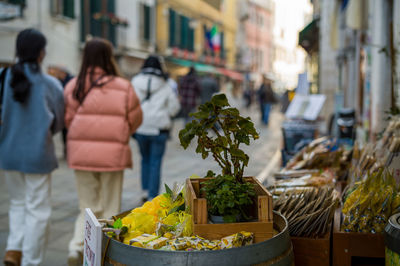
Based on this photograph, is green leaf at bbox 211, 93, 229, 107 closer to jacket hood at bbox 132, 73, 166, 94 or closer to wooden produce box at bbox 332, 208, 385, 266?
wooden produce box at bbox 332, 208, 385, 266

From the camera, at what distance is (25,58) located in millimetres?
3555

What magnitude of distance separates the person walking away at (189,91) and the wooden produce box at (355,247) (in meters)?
10.7

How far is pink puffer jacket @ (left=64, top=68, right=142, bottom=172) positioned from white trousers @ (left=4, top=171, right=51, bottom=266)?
1.10 ft

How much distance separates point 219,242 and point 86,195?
246cm

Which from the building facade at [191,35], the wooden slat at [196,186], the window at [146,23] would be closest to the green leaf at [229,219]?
the wooden slat at [196,186]

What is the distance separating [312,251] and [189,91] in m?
10.8

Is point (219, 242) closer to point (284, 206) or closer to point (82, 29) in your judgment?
point (284, 206)

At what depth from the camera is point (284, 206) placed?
7.56 feet

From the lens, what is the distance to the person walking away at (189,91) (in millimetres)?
12695

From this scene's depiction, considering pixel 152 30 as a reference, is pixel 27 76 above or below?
below

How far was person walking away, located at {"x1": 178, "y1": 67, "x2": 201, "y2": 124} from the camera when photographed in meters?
12.7

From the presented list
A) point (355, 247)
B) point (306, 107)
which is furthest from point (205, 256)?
point (306, 107)

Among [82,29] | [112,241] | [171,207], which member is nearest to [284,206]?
[171,207]

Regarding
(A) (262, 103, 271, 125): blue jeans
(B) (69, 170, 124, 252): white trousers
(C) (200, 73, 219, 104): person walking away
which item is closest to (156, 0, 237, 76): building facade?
(A) (262, 103, 271, 125): blue jeans
